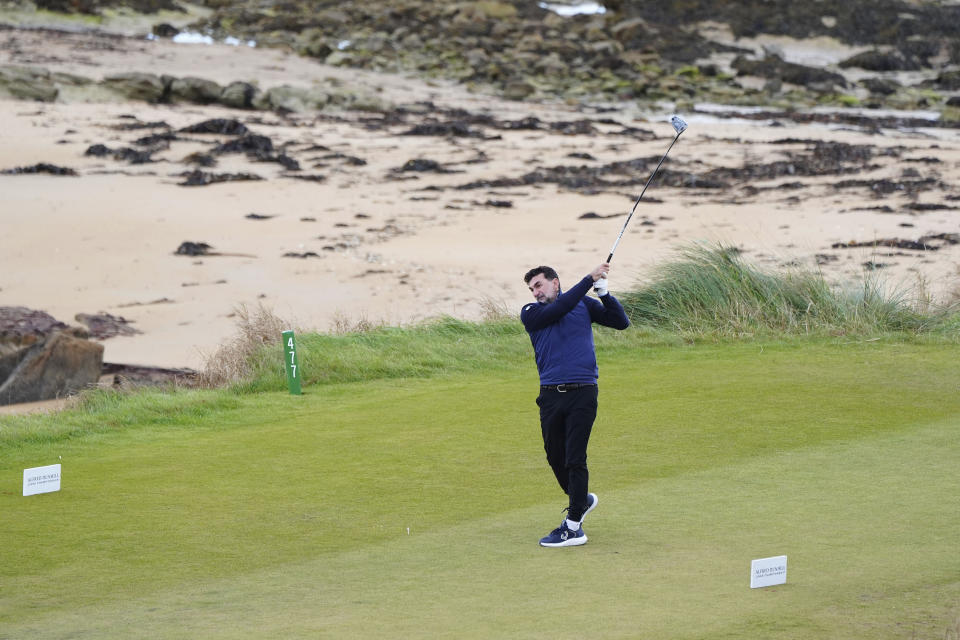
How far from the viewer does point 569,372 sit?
28.1 feet

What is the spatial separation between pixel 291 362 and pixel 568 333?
613cm

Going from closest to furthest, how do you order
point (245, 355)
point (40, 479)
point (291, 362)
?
1. point (40, 479)
2. point (291, 362)
3. point (245, 355)

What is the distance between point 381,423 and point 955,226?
54.8 feet

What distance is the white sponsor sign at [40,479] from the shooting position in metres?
10.2

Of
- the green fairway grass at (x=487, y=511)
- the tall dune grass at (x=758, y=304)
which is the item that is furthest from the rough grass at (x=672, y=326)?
the green fairway grass at (x=487, y=511)

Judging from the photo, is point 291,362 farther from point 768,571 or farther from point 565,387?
point 768,571

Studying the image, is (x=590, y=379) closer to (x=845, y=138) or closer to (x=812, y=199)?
(x=812, y=199)

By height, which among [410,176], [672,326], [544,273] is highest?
[544,273]

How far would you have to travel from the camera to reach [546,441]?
28.9 ft

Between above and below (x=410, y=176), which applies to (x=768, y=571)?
above

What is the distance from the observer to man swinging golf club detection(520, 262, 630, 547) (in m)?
8.56

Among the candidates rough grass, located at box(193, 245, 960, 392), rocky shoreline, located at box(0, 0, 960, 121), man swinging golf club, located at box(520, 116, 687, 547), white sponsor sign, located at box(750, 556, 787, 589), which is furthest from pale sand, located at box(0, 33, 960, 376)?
white sponsor sign, located at box(750, 556, 787, 589)

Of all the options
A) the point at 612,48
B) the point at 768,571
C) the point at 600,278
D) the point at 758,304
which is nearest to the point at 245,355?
the point at 758,304

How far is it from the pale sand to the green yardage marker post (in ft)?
14.6
